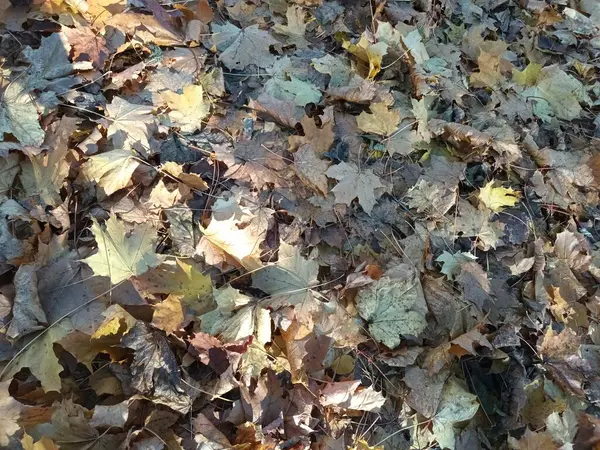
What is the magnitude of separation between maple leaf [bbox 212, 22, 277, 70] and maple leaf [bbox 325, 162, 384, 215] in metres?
0.70

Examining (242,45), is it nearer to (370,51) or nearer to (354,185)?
(370,51)

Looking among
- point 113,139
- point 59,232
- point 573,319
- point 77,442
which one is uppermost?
point 113,139

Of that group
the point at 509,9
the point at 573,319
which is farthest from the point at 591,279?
the point at 509,9

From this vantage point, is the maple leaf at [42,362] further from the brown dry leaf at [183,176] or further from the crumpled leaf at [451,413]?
the crumpled leaf at [451,413]

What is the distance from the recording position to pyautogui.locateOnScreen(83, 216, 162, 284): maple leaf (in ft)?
5.49

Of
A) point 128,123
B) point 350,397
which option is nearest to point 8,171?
point 128,123

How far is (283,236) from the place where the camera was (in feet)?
6.51

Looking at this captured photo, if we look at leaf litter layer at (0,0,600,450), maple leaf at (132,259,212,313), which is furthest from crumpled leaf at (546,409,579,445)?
maple leaf at (132,259,212,313)

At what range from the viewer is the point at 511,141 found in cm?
240

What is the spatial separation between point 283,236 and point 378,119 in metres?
0.75

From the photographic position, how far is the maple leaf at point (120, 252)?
5.49ft

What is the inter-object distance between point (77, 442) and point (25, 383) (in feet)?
0.86

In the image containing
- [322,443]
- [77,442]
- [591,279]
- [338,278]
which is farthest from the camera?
[591,279]

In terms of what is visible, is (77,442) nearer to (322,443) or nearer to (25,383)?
(25,383)
